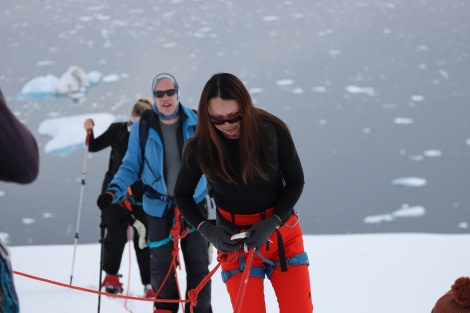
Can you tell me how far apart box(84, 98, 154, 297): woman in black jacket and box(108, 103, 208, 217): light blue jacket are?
82 cm

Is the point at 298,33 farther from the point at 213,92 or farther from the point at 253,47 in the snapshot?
the point at 213,92

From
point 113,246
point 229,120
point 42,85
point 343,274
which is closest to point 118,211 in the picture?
point 113,246

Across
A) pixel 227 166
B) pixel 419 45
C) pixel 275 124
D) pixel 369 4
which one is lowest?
pixel 227 166

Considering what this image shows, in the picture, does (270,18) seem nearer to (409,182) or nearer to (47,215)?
(409,182)

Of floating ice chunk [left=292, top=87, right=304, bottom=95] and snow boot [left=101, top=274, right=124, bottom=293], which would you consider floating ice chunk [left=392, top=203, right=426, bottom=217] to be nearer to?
floating ice chunk [left=292, top=87, right=304, bottom=95]

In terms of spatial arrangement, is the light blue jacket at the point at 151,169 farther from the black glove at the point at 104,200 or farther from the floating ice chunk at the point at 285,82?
the floating ice chunk at the point at 285,82

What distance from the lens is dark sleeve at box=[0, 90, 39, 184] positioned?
93 cm

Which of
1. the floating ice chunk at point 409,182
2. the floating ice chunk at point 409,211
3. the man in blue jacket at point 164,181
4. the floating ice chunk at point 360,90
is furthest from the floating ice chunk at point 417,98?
the man in blue jacket at point 164,181

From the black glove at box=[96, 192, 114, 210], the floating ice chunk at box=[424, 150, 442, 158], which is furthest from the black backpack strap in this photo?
the floating ice chunk at box=[424, 150, 442, 158]

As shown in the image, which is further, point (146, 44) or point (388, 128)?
point (146, 44)

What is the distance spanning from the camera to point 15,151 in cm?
95

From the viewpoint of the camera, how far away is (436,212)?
5.48 meters

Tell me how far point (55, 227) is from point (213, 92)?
424cm

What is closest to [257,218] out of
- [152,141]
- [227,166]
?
[227,166]
